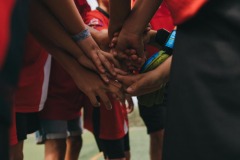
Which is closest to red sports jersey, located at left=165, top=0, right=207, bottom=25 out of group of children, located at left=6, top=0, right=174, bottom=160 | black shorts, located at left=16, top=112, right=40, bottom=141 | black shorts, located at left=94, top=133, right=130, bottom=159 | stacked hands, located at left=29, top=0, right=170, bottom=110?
stacked hands, located at left=29, top=0, right=170, bottom=110

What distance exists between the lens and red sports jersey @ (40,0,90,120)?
1.72 meters

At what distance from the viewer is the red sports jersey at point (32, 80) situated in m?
1.47

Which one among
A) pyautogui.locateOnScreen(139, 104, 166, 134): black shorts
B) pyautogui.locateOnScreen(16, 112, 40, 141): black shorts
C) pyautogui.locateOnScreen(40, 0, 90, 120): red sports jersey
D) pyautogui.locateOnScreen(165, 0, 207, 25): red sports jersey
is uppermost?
pyautogui.locateOnScreen(165, 0, 207, 25): red sports jersey

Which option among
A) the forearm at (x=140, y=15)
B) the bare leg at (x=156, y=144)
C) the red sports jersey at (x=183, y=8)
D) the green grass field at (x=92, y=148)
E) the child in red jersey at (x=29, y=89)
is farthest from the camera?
the green grass field at (x=92, y=148)

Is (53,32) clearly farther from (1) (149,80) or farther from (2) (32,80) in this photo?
(2) (32,80)

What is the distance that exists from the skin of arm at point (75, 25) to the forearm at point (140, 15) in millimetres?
130

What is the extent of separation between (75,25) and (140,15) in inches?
7.7

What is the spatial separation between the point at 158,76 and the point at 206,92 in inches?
18.7

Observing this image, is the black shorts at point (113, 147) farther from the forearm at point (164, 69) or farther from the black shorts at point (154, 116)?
the forearm at point (164, 69)

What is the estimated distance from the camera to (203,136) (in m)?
0.63

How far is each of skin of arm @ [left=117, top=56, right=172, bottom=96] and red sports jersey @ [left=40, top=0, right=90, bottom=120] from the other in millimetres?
657

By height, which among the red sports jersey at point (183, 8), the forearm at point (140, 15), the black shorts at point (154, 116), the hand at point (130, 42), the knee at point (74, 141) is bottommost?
the knee at point (74, 141)

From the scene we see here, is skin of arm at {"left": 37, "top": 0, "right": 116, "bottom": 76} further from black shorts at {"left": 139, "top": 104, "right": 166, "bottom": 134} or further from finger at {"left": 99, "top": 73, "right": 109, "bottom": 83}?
Result: black shorts at {"left": 139, "top": 104, "right": 166, "bottom": 134}

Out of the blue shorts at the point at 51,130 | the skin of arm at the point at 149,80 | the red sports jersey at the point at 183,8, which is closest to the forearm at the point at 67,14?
the skin of arm at the point at 149,80
